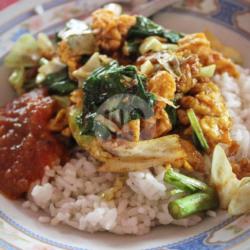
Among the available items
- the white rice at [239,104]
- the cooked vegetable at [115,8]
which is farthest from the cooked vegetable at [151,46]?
the cooked vegetable at [115,8]

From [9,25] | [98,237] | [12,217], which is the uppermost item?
[9,25]

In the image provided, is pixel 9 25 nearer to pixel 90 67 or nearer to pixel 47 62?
pixel 47 62

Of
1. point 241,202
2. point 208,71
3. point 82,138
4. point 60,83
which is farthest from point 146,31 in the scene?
point 241,202

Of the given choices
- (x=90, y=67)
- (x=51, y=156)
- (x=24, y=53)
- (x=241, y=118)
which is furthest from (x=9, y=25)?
(x=241, y=118)

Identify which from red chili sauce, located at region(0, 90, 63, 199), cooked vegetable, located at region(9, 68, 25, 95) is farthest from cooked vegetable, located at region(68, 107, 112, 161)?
cooked vegetable, located at region(9, 68, 25, 95)

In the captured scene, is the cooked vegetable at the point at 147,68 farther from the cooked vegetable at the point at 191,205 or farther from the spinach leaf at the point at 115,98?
the cooked vegetable at the point at 191,205
